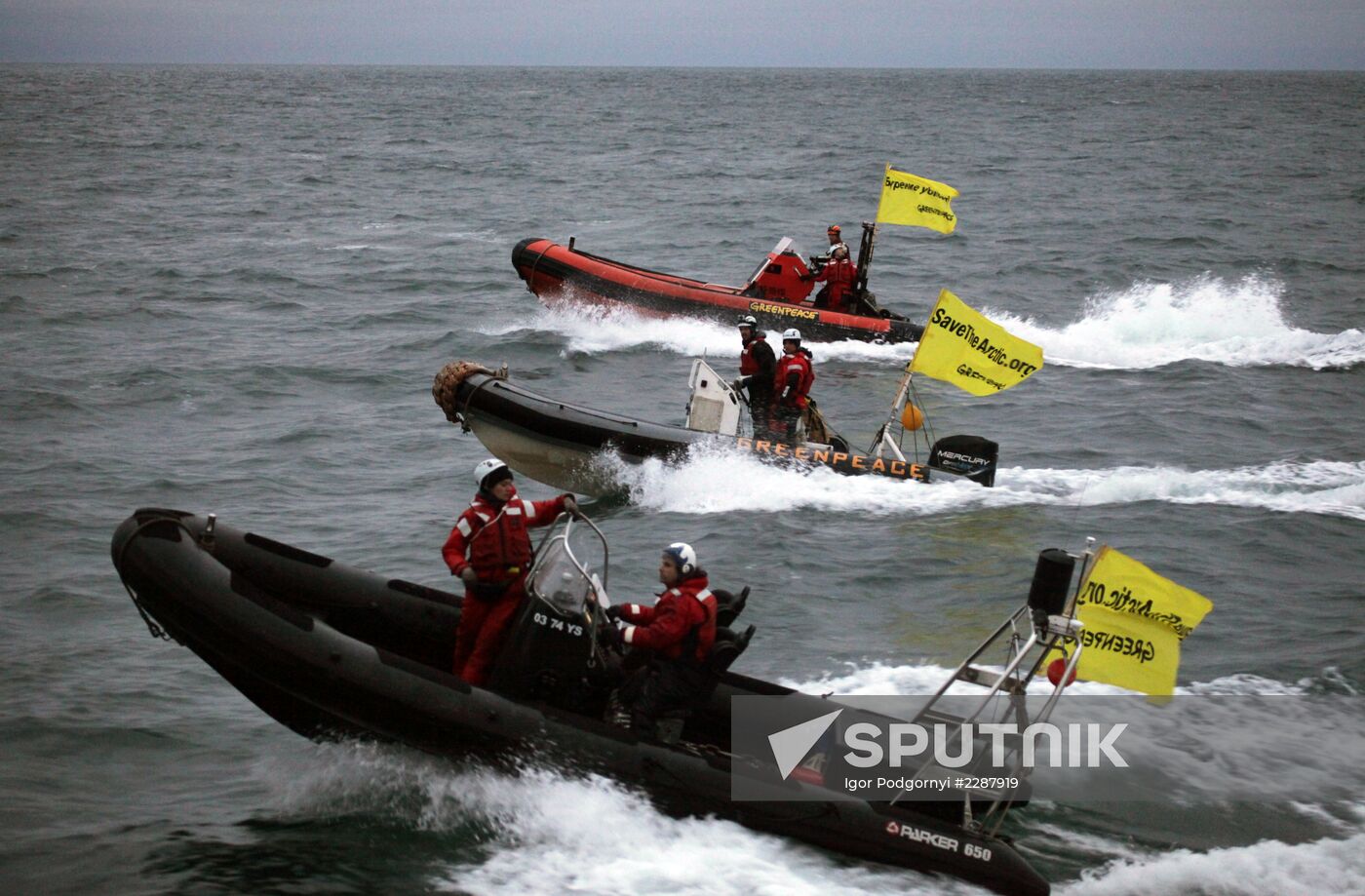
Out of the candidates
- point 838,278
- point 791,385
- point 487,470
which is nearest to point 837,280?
point 838,278

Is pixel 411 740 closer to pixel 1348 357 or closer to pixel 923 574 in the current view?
pixel 923 574

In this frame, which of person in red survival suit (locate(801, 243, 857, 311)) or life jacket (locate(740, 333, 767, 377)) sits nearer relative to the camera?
life jacket (locate(740, 333, 767, 377))

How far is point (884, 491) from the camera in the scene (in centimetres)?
1198

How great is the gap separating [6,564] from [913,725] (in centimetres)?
751

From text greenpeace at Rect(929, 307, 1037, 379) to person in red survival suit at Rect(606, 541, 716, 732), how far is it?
502 centimetres

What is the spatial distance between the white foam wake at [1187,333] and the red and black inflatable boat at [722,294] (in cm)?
302

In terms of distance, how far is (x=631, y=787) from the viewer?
6.29 metres

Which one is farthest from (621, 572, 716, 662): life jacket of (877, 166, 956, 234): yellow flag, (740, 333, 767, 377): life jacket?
(877, 166, 956, 234): yellow flag

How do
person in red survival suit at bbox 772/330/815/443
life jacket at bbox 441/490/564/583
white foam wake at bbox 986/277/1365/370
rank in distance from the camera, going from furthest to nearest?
white foam wake at bbox 986/277/1365/370
person in red survival suit at bbox 772/330/815/443
life jacket at bbox 441/490/564/583

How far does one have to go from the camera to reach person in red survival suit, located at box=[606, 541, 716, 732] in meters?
6.27

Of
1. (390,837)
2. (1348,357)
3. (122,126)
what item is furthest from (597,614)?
(122,126)

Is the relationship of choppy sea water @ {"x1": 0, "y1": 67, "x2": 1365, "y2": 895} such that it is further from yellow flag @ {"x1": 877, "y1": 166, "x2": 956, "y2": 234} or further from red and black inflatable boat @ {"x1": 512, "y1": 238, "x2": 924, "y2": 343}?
yellow flag @ {"x1": 877, "y1": 166, "x2": 956, "y2": 234}

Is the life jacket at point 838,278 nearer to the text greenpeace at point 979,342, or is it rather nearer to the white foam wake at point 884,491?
the white foam wake at point 884,491

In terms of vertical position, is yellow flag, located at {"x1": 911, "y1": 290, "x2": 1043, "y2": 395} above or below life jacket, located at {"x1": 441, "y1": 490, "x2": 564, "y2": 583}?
above
